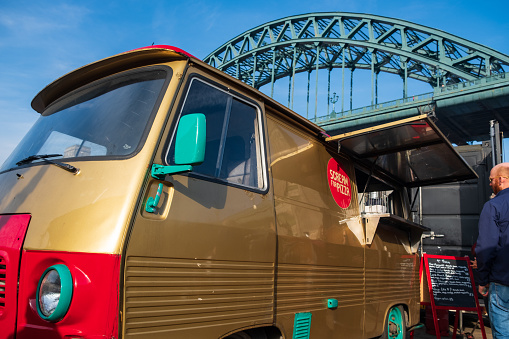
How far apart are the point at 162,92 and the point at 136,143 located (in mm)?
358

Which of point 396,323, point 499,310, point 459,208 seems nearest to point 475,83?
point 459,208

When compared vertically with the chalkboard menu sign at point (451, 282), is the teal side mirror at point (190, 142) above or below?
above

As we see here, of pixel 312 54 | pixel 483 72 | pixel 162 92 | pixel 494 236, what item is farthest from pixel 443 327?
pixel 312 54

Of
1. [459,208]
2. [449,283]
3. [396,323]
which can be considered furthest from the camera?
[459,208]

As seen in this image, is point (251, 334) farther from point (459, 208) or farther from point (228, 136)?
point (459, 208)

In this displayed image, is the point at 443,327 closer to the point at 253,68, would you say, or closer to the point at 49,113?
the point at 49,113

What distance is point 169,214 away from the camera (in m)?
2.15

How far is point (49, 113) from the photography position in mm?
2955

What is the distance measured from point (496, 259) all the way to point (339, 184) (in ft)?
5.03

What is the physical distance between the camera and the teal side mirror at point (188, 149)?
2.12m

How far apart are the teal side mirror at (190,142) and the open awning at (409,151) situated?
2079 mm

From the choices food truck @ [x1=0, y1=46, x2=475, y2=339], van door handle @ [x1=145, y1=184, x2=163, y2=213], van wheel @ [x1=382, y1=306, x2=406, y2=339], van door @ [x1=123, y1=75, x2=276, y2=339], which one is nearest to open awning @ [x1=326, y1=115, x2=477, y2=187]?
food truck @ [x1=0, y1=46, x2=475, y2=339]

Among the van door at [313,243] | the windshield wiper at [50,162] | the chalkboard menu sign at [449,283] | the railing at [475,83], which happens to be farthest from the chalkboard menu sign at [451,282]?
the railing at [475,83]

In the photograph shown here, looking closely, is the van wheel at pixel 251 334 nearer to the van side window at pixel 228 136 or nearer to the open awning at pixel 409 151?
the van side window at pixel 228 136
